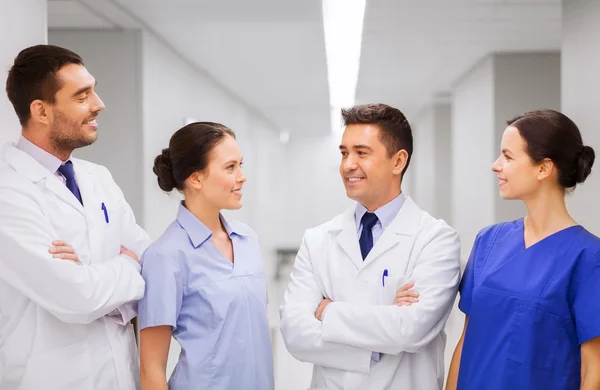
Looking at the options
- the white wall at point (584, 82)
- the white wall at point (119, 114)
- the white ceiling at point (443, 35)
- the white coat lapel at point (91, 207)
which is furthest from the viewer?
the white wall at point (119, 114)

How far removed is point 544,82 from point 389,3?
268cm

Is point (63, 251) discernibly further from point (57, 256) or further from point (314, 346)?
point (314, 346)

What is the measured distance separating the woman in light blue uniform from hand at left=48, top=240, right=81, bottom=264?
0.21m

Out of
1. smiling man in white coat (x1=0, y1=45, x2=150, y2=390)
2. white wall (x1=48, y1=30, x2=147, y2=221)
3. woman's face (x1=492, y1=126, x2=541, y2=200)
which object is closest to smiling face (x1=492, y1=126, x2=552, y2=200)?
woman's face (x1=492, y1=126, x2=541, y2=200)

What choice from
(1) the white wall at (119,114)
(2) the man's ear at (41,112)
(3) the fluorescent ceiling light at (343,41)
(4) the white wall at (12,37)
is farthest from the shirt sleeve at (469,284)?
(1) the white wall at (119,114)

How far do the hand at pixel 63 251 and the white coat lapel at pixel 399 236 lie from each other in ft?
2.93

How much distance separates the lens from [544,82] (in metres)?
6.47

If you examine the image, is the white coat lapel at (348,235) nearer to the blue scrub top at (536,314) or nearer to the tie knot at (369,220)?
the tie knot at (369,220)

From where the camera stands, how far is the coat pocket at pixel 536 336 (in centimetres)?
189

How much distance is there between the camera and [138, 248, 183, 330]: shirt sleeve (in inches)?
75.9

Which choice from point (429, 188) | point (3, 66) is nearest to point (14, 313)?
point (3, 66)

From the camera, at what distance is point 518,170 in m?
1.99

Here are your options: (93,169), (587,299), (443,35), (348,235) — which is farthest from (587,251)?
(443,35)

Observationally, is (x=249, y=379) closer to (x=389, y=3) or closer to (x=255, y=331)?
(x=255, y=331)
